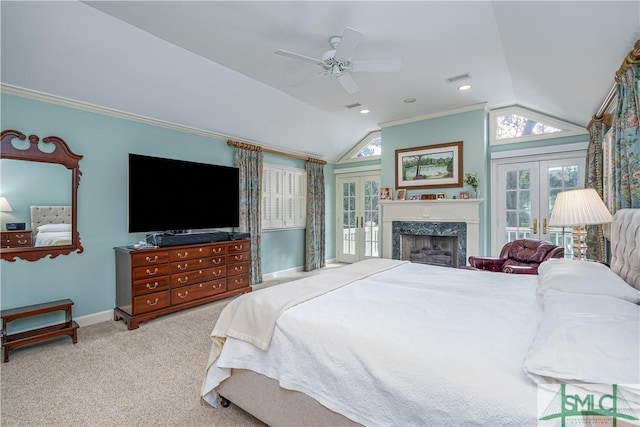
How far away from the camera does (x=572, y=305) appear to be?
1.36m

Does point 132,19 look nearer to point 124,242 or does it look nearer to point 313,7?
point 313,7

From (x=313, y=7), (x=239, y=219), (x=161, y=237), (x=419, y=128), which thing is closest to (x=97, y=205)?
(x=161, y=237)

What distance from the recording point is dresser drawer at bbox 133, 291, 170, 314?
11.1ft

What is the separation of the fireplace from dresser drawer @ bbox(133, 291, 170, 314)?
3.82 metres

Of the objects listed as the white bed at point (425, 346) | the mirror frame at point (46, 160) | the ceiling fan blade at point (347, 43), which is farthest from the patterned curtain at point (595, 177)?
the mirror frame at point (46, 160)

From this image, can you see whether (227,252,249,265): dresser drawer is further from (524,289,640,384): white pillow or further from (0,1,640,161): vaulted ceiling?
(524,289,640,384): white pillow

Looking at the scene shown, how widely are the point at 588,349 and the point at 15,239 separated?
4375mm

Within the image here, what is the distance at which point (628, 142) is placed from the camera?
7.26ft

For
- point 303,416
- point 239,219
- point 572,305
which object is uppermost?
point 239,219

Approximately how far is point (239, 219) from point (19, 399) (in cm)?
321

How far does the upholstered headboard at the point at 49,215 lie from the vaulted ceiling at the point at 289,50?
→ 3.93 feet

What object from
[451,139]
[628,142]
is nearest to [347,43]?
[628,142]

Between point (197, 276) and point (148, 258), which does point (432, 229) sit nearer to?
Result: point (197, 276)

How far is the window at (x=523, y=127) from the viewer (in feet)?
15.2
